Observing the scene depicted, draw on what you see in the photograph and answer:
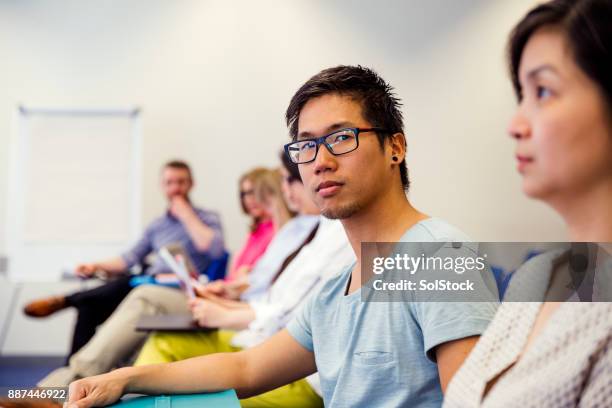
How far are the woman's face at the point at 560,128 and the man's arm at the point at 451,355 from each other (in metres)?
0.35

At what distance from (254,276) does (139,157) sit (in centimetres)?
216

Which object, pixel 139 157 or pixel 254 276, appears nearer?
pixel 254 276

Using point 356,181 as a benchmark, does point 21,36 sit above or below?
above

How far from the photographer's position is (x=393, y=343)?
3.61 ft

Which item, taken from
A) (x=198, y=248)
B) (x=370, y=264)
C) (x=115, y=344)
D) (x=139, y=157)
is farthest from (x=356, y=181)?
(x=139, y=157)

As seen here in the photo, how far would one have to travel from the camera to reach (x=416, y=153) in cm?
492

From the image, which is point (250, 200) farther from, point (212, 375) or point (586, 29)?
point (586, 29)

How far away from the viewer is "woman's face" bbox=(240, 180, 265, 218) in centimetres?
368

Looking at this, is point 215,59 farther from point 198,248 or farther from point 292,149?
point 292,149

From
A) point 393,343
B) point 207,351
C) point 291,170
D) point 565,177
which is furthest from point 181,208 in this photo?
point 565,177

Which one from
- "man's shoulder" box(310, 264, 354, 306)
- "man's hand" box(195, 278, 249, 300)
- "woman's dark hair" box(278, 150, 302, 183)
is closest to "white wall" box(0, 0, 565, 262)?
"man's hand" box(195, 278, 249, 300)

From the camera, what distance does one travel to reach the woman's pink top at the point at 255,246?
3.49 m

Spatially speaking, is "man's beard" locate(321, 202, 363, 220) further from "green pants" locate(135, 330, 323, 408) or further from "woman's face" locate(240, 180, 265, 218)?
"woman's face" locate(240, 180, 265, 218)

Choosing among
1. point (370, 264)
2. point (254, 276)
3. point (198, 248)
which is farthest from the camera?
point (198, 248)
